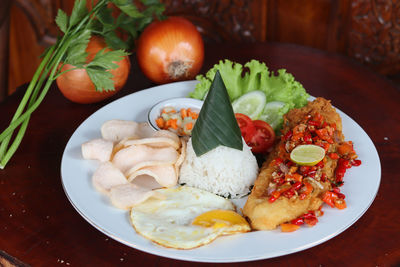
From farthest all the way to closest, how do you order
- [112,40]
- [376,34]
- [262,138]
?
[376,34] < [112,40] < [262,138]

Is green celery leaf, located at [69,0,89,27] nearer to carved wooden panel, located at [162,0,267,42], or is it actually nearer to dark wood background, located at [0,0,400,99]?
dark wood background, located at [0,0,400,99]

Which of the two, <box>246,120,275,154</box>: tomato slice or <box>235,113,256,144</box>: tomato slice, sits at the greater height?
<box>235,113,256,144</box>: tomato slice

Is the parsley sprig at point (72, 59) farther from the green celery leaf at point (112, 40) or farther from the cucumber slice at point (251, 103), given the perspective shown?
the cucumber slice at point (251, 103)

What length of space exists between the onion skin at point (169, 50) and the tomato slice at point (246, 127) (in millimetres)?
720

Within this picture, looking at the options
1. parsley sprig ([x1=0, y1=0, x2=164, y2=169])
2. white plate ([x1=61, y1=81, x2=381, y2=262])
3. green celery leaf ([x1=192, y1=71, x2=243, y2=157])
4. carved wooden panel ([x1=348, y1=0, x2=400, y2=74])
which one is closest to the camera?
white plate ([x1=61, y1=81, x2=381, y2=262])

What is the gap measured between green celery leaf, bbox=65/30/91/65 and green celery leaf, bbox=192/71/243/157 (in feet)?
2.94

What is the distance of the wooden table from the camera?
84.0 inches

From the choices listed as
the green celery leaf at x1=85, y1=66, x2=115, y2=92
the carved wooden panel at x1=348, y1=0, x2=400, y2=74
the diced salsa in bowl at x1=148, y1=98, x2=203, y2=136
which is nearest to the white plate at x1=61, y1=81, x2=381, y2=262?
the green celery leaf at x1=85, y1=66, x2=115, y2=92

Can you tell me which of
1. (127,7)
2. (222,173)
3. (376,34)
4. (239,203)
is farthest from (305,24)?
(239,203)

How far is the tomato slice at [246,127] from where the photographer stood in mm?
2855

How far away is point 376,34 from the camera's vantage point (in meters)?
4.77

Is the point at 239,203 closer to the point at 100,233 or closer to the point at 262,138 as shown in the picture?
the point at 262,138

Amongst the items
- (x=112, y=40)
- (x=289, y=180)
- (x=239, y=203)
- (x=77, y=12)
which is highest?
(x=77, y=12)

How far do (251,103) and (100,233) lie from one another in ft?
4.52
